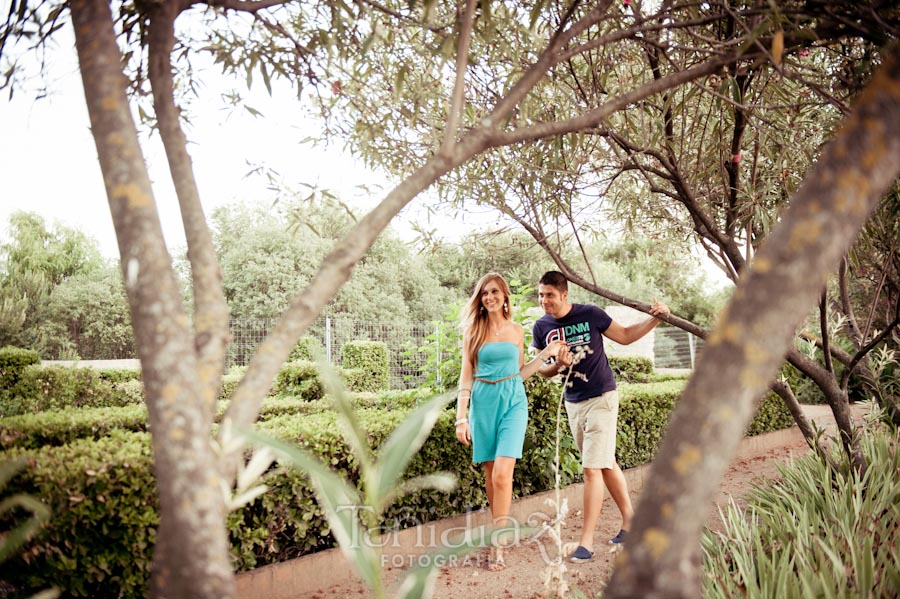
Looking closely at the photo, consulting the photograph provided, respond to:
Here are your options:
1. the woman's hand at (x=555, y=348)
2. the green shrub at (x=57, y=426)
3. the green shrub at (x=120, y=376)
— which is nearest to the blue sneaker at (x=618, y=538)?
the woman's hand at (x=555, y=348)

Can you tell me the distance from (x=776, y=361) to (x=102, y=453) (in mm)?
3272

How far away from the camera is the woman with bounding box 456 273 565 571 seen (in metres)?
4.27

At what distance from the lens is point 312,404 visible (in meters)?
8.39

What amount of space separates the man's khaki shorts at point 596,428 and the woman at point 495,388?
473mm

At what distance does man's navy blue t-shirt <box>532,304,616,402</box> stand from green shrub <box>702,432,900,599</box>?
3.96 ft

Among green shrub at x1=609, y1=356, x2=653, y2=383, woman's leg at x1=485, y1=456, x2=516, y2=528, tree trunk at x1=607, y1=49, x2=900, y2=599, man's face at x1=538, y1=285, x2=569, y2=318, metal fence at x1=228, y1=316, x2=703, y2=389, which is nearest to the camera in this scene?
tree trunk at x1=607, y1=49, x2=900, y2=599

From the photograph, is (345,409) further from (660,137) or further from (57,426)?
(57,426)

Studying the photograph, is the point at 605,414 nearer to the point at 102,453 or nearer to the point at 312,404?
the point at 102,453

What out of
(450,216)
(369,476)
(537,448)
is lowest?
(537,448)

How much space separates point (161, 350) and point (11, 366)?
14.3m

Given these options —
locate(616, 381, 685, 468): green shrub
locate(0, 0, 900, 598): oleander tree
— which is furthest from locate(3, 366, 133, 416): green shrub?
locate(0, 0, 900, 598): oleander tree

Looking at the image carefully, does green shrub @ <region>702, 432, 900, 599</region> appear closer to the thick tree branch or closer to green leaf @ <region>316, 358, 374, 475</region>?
green leaf @ <region>316, 358, 374, 475</region>

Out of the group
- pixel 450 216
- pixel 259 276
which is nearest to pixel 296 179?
pixel 450 216

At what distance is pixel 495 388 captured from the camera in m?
4.41
